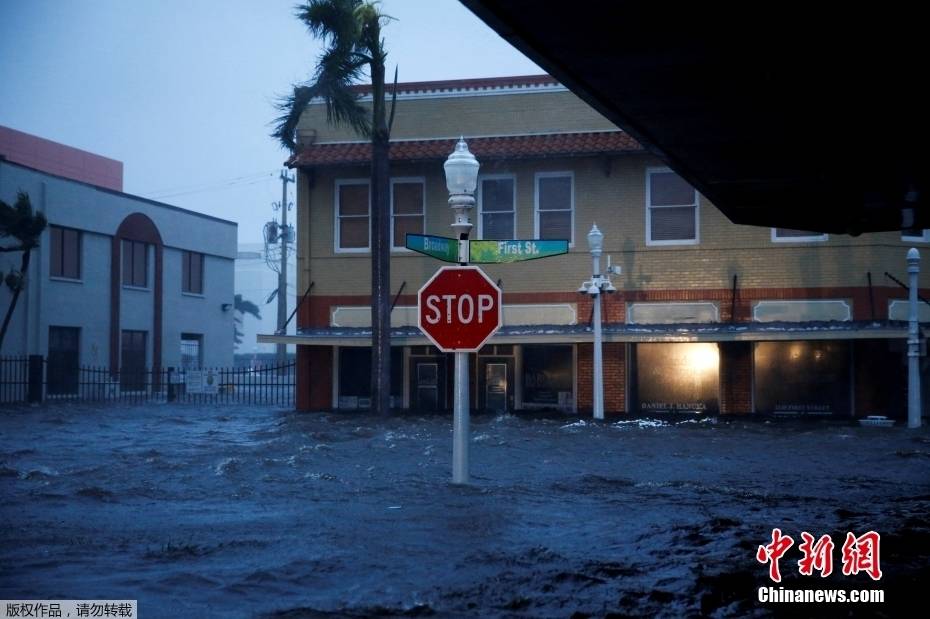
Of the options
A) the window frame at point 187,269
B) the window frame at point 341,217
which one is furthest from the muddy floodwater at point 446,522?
the window frame at point 187,269

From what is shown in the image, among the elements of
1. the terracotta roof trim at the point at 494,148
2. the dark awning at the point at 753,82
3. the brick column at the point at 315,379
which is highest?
the terracotta roof trim at the point at 494,148

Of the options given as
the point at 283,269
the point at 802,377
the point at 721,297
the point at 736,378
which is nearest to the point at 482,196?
the point at 721,297

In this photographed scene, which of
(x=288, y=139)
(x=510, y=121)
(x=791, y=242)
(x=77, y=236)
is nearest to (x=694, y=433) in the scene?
(x=791, y=242)

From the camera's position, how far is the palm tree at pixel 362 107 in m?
25.9

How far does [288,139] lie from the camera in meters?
26.6

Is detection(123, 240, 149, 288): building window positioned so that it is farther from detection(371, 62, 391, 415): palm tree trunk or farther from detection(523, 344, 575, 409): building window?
detection(523, 344, 575, 409): building window

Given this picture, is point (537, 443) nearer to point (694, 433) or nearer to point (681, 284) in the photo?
point (694, 433)

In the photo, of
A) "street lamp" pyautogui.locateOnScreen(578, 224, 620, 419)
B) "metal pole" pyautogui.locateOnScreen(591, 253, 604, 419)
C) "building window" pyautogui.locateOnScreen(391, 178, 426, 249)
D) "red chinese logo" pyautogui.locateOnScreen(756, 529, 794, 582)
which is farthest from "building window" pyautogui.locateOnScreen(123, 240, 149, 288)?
"red chinese logo" pyautogui.locateOnScreen(756, 529, 794, 582)

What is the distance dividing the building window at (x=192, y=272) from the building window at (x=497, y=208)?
2284 centimetres

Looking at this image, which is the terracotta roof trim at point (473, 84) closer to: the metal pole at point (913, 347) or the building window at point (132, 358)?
the metal pole at point (913, 347)

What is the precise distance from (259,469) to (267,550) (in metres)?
6.69

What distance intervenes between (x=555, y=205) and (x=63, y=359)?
21.4 meters

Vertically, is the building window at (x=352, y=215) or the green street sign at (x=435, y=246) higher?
the building window at (x=352, y=215)

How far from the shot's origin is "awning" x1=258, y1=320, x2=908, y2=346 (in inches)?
958
